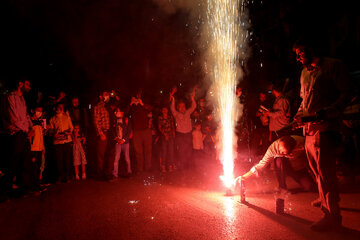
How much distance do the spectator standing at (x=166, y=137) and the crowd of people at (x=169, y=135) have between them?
1.3 inches

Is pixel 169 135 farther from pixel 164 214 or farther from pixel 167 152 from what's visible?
pixel 164 214

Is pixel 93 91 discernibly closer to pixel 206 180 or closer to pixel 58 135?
pixel 58 135

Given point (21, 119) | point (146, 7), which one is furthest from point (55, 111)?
point (146, 7)

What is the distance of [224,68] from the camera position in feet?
38.1

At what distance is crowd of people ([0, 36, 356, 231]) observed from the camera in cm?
353

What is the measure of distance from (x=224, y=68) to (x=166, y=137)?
4.97 m

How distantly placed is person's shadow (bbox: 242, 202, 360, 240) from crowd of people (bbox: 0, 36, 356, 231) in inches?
5.7

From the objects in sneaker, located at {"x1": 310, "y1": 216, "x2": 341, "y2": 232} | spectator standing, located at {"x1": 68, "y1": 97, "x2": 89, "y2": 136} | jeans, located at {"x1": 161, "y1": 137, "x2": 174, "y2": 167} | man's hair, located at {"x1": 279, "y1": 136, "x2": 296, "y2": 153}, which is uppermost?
spectator standing, located at {"x1": 68, "y1": 97, "x2": 89, "y2": 136}

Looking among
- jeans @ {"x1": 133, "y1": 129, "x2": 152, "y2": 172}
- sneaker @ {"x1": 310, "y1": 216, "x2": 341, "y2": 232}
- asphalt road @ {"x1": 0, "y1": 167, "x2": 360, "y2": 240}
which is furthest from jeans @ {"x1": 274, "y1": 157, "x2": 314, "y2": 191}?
jeans @ {"x1": 133, "y1": 129, "x2": 152, "y2": 172}

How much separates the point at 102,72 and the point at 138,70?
1529 millimetres

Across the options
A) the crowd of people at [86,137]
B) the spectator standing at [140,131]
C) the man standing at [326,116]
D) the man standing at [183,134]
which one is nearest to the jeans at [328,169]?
the man standing at [326,116]

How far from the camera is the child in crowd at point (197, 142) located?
352 inches

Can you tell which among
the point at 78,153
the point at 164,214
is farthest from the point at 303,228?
the point at 78,153

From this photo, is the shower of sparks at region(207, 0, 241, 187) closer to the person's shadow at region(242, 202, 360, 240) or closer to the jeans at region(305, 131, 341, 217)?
the person's shadow at region(242, 202, 360, 240)
